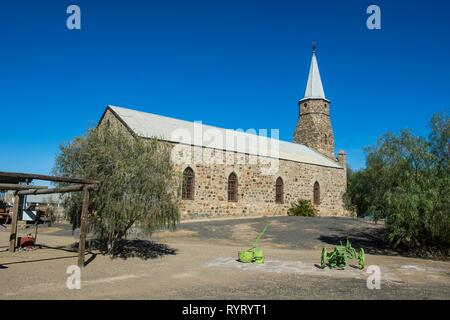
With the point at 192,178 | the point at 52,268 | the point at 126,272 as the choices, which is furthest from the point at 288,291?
the point at 192,178

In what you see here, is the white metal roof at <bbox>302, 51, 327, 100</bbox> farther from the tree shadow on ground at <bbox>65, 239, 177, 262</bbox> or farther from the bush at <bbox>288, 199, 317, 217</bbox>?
the tree shadow on ground at <bbox>65, 239, 177, 262</bbox>

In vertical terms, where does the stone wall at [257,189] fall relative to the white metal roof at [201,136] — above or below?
below

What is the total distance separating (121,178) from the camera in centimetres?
1099

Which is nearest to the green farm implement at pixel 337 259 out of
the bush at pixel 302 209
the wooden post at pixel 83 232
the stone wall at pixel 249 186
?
the wooden post at pixel 83 232

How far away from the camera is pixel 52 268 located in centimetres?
1014

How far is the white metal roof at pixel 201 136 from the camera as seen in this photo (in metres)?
24.4

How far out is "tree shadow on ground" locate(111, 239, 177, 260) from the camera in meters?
12.6

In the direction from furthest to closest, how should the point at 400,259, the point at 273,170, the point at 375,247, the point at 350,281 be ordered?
the point at 273,170 < the point at 375,247 < the point at 400,259 < the point at 350,281

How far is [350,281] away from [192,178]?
16.5 meters

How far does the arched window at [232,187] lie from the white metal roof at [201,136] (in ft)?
6.59

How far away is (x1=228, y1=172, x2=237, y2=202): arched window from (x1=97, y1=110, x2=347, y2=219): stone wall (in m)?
0.31

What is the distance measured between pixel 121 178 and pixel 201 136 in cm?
1630

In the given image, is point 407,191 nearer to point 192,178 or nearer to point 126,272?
point 126,272

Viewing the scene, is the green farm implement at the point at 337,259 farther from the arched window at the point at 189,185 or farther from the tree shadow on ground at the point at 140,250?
the arched window at the point at 189,185
